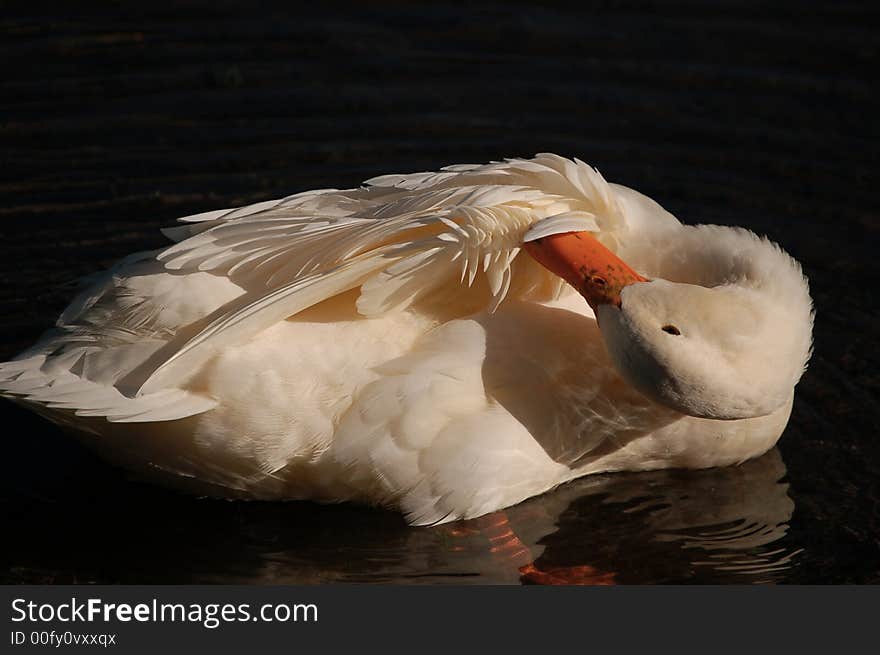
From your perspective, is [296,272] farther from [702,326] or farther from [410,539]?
[702,326]

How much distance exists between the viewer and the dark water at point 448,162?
5.09m

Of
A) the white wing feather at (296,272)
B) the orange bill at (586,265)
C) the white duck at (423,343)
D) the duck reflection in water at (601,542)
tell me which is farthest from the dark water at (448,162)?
the orange bill at (586,265)

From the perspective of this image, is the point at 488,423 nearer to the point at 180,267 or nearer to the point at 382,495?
the point at 382,495

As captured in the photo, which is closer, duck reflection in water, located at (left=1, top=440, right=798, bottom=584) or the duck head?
the duck head

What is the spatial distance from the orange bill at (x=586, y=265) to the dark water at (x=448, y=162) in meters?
1.07

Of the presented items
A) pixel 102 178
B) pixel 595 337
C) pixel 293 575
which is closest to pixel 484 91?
pixel 102 178

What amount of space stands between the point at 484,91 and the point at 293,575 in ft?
14.1

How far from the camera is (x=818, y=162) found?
7641mm

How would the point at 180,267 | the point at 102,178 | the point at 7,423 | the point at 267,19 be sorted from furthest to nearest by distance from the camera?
the point at 267,19 → the point at 102,178 → the point at 7,423 → the point at 180,267

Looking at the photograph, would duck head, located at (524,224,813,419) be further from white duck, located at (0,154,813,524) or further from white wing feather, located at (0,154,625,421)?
white wing feather, located at (0,154,625,421)

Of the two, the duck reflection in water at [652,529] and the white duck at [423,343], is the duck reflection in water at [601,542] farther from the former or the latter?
the white duck at [423,343]

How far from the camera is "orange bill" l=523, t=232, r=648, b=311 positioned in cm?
467

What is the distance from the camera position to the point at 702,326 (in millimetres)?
4531

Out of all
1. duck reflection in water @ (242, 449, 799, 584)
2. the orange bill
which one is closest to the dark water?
duck reflection in water @ (242, 449, 799, 584)
